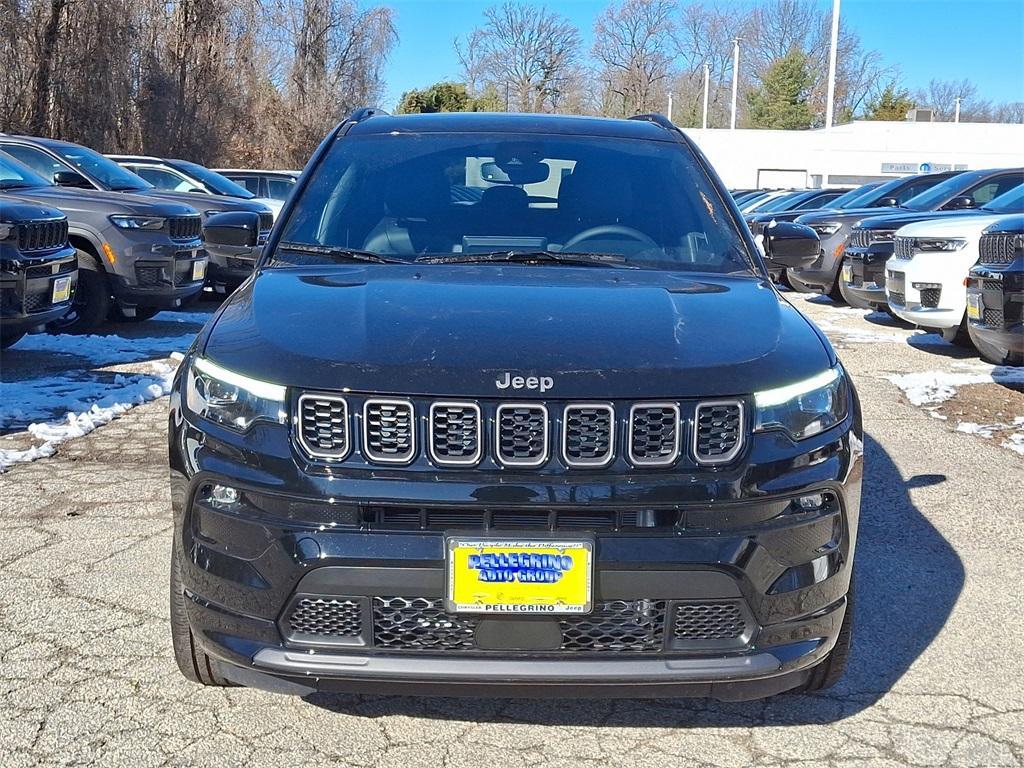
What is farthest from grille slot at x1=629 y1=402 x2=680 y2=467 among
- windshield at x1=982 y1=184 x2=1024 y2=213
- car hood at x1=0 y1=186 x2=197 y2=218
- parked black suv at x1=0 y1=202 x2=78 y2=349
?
windshield at x1=982 y1=184 x2=1024 y2=213


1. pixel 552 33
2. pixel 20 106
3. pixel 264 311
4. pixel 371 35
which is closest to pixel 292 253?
pixel 264 311

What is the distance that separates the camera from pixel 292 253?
3.61 meters

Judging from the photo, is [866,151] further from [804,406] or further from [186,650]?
[186,650]

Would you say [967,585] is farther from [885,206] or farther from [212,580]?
[885,206]

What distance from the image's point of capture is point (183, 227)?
994cm

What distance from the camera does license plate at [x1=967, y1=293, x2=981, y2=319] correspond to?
295 inches

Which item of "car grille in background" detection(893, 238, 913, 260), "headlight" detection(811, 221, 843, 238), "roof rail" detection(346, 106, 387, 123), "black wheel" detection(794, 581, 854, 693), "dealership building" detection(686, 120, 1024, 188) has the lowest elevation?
"black wheel" detection(794, 581, 854, 693)

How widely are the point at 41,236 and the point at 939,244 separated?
742 cm

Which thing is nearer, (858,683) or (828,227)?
(858,683)

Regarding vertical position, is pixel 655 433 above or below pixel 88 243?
below

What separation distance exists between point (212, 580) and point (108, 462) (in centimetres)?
334

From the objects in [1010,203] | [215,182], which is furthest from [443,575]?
[215,182]

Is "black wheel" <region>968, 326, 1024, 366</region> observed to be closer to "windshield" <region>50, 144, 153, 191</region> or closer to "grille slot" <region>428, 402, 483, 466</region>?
"grille slot" <region>428, 402, 483, 466</region>

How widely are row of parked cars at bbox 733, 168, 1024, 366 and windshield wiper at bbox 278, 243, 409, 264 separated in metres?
1.88
